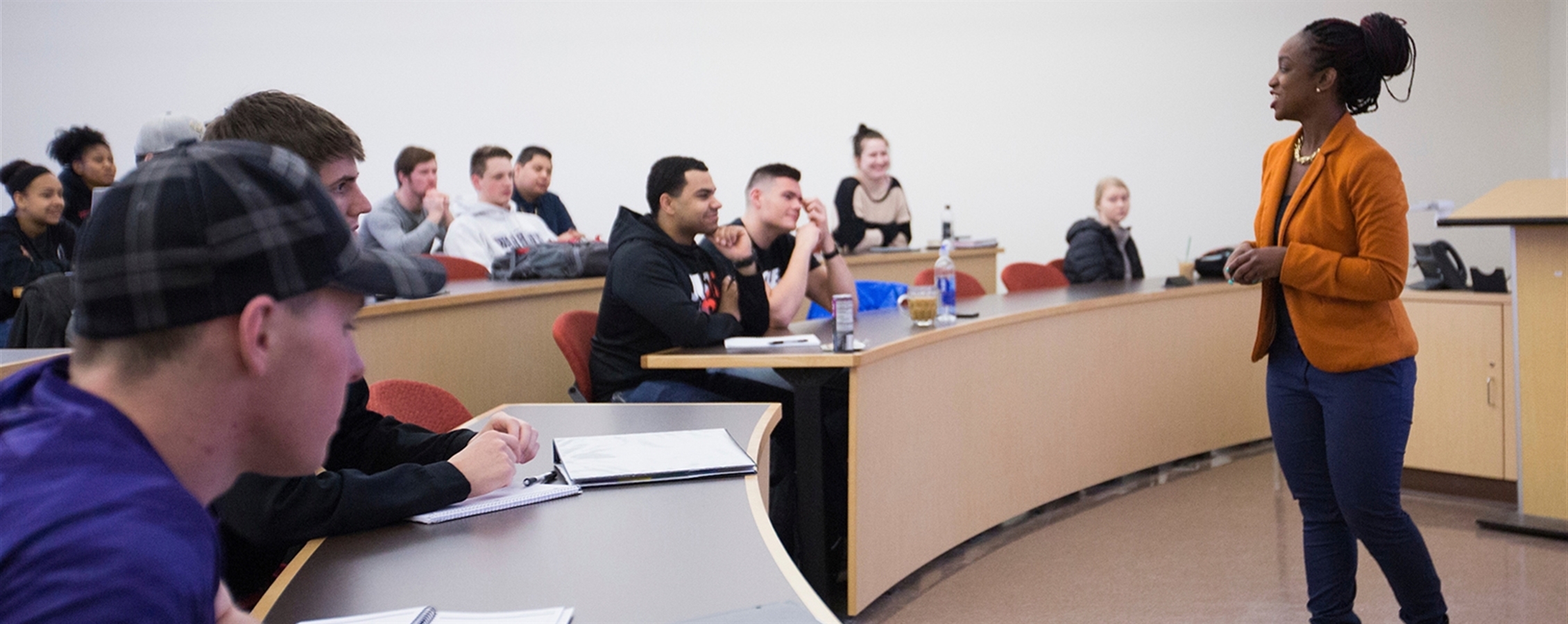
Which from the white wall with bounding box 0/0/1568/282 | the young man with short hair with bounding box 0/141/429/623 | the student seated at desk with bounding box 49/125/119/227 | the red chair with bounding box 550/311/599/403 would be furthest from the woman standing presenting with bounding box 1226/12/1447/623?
Result: the white wall with bounding box 0/0/1568/282

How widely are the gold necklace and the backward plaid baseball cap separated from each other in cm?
205

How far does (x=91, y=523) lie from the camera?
524 mm

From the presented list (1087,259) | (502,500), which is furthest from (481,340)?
(1087,259)

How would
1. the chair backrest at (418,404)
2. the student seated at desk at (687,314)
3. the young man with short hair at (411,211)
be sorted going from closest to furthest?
the chair backrest at (418,404), the student seated at desk at (687,314), the young man with short hair at (411,211)

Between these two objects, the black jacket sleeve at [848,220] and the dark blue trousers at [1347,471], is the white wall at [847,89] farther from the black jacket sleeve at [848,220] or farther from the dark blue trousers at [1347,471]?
the dark blue trousers at [1347,471]

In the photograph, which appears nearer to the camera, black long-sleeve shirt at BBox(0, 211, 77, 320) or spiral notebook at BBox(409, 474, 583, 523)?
spiral notebook at BBox(409, 474, 583, 523)

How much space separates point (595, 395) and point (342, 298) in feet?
7.84

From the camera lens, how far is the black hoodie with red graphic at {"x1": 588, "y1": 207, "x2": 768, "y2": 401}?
2.91 metres

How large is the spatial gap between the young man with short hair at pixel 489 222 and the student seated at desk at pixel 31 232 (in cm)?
141

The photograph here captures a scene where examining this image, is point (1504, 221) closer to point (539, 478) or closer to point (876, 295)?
point (876, 295)

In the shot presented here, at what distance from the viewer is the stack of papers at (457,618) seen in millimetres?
1044

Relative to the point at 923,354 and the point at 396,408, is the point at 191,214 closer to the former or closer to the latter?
the point at 396,408

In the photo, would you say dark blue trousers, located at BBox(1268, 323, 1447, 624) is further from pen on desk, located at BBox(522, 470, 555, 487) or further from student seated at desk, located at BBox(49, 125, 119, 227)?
student seated at desk, located at BBox(49, 125, 119, 227)

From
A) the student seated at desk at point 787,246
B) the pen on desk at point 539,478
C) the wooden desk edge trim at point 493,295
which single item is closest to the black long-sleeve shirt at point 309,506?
the pen on desk at point 539,478
